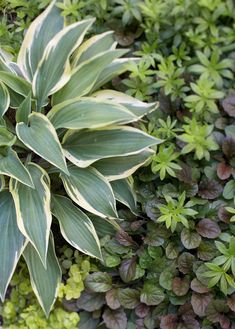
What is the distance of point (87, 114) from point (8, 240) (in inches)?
24.9

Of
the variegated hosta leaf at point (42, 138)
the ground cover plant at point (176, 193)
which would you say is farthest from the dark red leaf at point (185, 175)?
the variegated hosta leaf at point (42, 138)

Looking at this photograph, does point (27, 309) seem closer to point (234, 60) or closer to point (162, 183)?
point (162, 183)

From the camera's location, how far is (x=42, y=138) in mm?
1953

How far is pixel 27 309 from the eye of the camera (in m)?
2.17

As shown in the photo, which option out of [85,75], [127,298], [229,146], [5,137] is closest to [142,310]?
[127,298]

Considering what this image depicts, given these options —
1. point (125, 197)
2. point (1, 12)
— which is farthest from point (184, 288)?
point (1, 12)

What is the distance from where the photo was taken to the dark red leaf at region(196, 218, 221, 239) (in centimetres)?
205

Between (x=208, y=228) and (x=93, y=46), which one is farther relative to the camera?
(x=93, y=46)

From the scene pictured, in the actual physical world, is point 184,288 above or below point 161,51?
below

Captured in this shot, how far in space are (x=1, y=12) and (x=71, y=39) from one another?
735 mm

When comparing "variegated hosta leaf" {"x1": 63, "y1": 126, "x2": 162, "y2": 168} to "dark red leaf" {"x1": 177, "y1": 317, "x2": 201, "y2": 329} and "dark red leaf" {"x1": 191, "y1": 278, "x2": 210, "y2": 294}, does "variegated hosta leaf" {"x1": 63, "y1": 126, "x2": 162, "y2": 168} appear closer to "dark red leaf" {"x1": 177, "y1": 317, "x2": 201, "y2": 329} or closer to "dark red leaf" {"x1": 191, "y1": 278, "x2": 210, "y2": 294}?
"dark red leaf" {"x1": 191, "y1": 278, "x2": 210, "y2": 294}

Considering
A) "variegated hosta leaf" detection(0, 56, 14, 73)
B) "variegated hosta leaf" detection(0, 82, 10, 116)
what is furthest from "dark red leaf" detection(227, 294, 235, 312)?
"variegated hosta leaf" detection(0, 56, 14, 73)

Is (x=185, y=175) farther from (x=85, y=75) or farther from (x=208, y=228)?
(x=85, y=75)

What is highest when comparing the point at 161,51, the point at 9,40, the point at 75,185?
the point at 9,40
